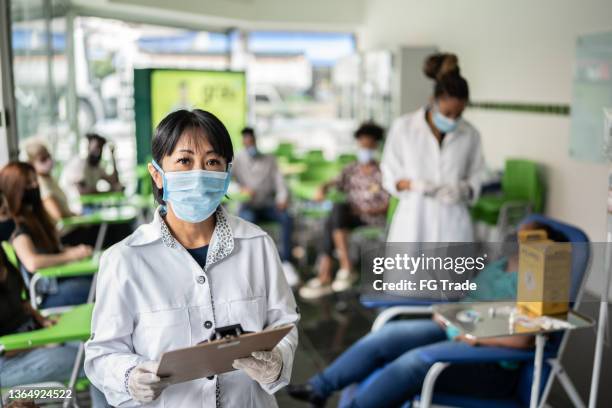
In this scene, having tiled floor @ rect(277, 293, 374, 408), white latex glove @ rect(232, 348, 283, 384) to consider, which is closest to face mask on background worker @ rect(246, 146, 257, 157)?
tiled floor @ rect(277, 293, 374, 408)

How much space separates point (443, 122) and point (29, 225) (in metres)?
2.08

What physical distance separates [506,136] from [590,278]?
373 cm

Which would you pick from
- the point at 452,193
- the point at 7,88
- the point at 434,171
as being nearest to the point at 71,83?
the point at 7,88

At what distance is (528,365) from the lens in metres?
2.41

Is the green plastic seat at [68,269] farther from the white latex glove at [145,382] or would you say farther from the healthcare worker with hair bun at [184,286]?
the white latex glove at [145,382]

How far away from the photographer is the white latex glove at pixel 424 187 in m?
3.16

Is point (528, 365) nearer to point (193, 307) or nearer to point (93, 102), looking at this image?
point (193, 307)

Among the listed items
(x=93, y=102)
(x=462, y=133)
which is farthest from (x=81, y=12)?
(x=462, y=133)

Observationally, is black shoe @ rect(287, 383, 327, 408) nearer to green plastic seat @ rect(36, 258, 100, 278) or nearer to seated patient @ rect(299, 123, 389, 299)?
green plastic seat @ rect(36, 258, 100, 278)

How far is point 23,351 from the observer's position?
2.41 meters

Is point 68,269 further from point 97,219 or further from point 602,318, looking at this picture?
point 602,318

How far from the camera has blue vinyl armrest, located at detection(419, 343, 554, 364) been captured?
89.4 inches

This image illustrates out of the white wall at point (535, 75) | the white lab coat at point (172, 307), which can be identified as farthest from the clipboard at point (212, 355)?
the white wall at point (535, 75)

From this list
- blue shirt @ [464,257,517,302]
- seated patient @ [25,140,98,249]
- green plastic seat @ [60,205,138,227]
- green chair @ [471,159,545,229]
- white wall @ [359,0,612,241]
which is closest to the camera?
blue shirt @ [464,257,517,302]
